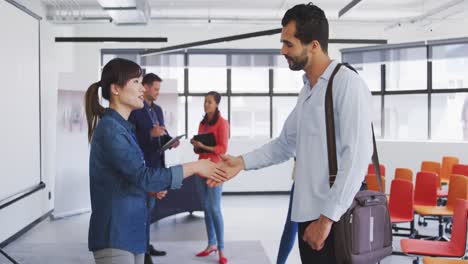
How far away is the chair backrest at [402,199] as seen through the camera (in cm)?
489

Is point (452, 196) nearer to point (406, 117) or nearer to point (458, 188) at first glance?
point (458, 188)

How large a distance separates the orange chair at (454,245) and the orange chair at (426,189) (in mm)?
1684

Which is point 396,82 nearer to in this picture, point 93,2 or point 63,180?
point 93,2

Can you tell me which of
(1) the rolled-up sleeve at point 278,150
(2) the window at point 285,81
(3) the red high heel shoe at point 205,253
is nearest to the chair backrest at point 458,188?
(3) the red high heel shoe at point 205,253

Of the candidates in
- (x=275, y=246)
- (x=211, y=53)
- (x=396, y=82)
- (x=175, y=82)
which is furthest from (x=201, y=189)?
(x=396, y=82)

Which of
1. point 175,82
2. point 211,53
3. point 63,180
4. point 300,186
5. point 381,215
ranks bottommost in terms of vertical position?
point 63,180

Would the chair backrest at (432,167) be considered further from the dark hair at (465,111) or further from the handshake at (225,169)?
the handshake at (225,169)

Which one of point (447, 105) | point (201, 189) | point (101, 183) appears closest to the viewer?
point (101, 183)

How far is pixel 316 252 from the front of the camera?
194 cm

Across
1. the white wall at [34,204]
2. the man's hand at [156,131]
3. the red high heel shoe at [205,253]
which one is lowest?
the red high heel shoe at [205,253]

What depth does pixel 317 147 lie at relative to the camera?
1860mm

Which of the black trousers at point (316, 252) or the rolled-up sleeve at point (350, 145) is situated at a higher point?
the rolled-up sleeve at point (350, 145)

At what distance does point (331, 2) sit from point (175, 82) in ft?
9.60

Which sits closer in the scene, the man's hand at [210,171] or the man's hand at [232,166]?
the man's hand at [210,171]
